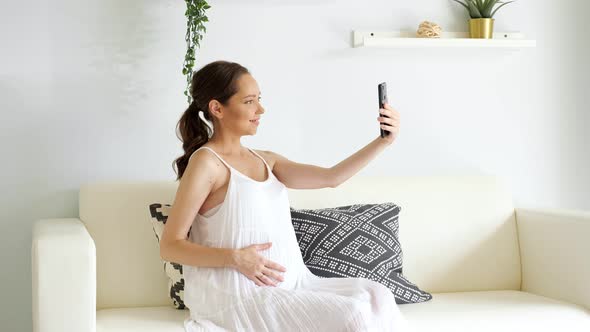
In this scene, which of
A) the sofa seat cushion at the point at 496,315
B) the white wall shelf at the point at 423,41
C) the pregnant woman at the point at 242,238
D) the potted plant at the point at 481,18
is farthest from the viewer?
the potted plant at the point at 481,18

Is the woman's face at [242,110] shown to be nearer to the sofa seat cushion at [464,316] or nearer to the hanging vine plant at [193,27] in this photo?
the hanging vine plant at [193,27]

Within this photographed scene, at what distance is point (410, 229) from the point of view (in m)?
3.00

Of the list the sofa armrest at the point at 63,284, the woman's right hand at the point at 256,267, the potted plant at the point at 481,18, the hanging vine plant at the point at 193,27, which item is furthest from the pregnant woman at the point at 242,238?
the potted plant at the point at 481,18

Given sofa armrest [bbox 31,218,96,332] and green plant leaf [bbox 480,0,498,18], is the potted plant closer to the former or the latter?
green plant leaf [bbox 480,0,498,18]

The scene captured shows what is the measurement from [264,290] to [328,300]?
0.18 meters

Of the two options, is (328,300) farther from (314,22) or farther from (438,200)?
(314,22)

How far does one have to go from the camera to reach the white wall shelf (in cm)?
315

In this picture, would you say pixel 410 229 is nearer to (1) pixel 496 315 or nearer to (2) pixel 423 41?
(1) pixel 496 315

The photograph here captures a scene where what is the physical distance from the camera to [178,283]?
2615mm

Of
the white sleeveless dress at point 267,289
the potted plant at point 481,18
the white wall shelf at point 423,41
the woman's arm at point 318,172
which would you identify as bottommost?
the white sleeveless dress at point 267,289

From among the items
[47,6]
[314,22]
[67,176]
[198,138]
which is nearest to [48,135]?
[67,176]

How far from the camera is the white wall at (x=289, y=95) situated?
9.65 ft

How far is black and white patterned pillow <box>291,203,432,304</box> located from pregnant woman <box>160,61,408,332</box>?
0.18 m

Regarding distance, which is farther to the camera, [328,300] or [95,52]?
[95,52]
